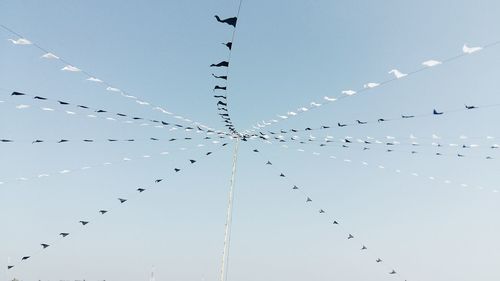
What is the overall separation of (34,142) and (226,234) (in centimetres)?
791

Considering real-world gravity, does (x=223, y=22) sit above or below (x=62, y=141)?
above

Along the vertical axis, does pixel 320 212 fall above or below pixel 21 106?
below

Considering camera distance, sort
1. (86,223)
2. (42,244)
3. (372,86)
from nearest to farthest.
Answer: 1. (372,86)
2. (42,244)
3. (86,223)

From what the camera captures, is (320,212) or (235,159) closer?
(235,159)

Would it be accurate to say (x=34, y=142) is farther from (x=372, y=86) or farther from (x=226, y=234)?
(x=372, y=86)

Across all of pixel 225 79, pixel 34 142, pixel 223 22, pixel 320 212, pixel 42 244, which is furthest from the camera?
pixel 320 212

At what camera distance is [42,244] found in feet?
54.4

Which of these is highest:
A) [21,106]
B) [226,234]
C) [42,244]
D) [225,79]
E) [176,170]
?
[225,79]

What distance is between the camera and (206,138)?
1838 centimetres

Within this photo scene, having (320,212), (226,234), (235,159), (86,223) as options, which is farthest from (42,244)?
(320,212)

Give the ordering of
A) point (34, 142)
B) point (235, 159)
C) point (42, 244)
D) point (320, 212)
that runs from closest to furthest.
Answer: point (34, 142), point (42, 244), point (235, 159), point (320, 212)

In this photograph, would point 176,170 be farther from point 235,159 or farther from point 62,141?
point 62,141

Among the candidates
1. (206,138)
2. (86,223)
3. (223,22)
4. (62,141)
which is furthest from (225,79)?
(86,223)

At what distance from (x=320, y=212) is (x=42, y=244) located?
40.2 feet
